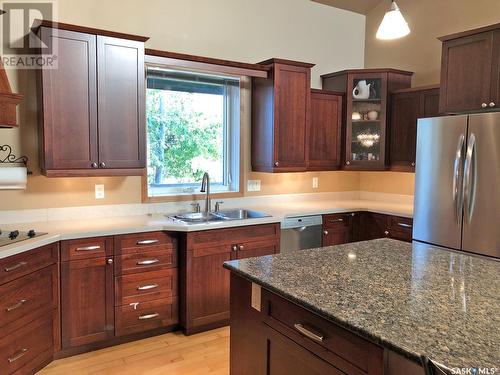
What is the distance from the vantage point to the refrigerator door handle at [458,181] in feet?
9.91

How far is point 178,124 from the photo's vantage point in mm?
3701

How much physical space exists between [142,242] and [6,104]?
1.25m

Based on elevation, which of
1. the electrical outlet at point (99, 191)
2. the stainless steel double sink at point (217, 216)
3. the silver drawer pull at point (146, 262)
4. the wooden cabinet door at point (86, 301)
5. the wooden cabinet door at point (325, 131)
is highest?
the wooden cabinet door at point (325, 131)

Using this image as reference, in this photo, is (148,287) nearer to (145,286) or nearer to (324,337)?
(145,286)

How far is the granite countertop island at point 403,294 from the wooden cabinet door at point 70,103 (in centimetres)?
161

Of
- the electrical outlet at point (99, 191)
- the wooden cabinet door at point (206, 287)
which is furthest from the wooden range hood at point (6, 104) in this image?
the wooden cabinet door at point (206, 287)

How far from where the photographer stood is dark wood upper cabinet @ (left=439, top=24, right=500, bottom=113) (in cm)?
303

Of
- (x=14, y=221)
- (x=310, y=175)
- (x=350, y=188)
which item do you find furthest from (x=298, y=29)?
(x=14, y=221)

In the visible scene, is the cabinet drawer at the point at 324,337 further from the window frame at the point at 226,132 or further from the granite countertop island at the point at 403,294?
the window frame at the point at 226,132

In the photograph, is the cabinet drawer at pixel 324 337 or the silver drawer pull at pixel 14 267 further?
the silver drawer pull at pixel 14 267

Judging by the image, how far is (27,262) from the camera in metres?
2.38

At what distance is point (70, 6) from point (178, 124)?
126cm

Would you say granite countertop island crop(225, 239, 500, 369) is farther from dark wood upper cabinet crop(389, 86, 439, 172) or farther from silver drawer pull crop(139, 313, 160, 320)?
dark wood upper cabinet crop(389, 86, 439, 172)

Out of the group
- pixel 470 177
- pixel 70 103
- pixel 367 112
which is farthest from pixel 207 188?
pixel 470 177
